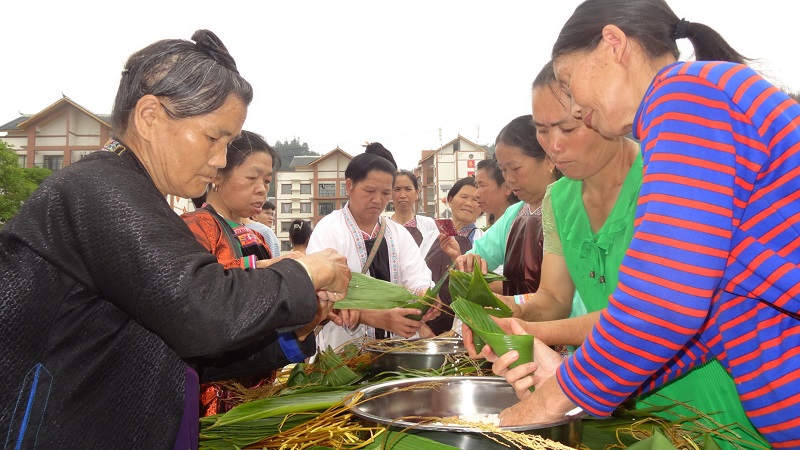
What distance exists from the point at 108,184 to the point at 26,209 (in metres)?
0.16

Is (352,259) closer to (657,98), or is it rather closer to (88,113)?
(657,98)

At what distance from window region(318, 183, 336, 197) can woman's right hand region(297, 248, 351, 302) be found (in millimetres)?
50189

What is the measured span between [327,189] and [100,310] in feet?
168

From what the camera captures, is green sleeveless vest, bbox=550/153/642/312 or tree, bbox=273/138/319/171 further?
tree, bbox=273/138/319/171

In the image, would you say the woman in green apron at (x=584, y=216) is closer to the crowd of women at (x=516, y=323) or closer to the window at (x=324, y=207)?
the crowd of women at (x=516, y=323)

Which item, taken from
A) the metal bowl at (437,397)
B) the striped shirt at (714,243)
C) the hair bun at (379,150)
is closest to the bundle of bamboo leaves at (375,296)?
the metal bowl at (437,397)

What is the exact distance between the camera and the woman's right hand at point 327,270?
4.99 ft

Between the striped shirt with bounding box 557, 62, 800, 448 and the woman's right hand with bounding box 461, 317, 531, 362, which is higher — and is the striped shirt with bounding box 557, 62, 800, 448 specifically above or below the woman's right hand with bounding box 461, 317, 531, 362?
above

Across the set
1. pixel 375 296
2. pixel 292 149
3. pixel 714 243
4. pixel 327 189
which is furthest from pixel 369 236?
pixel 292 149

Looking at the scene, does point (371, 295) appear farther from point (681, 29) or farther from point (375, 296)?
point (681, 29)

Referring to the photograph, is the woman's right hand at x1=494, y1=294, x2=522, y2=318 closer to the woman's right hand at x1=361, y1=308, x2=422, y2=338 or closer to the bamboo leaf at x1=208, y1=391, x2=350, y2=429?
the woman's right hand at x1=361, y1=308, x2=422, y2=338

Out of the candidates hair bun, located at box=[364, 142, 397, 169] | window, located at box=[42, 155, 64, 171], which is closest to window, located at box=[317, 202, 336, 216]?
window, located at box=[42, 155, 64, 171]

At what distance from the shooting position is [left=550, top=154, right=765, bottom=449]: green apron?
1474 mm

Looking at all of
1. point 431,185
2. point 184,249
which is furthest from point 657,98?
point 431,185
